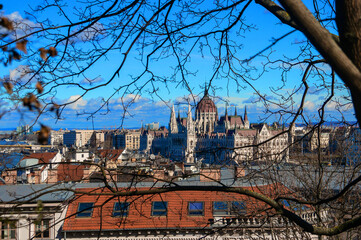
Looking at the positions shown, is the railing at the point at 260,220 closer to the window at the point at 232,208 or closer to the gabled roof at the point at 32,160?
the window at the point at 232,208

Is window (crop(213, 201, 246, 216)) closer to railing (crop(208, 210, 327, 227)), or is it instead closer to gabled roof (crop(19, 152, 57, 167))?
railing (crop(208, 210, 327, 227))

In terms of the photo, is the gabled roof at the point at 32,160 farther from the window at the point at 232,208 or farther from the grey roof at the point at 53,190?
the window at the point at 232,208

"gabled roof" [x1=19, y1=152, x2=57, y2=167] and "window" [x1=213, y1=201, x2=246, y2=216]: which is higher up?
"gabled roof" [x1=19, y1=152, x2=57, y2=167]

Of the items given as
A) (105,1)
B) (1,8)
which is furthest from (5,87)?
(105,1)

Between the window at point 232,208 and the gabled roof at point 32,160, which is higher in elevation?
the gabled roof at point 32,160

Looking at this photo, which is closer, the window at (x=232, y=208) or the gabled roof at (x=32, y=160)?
the gabled roof at (x=32, y=160)

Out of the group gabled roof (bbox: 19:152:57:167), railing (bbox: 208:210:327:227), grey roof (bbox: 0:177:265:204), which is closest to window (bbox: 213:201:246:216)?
railing (bbox: 208:210:327:227)

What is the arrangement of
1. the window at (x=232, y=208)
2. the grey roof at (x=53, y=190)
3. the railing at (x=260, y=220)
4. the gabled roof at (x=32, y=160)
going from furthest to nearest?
the window at (x=232, y=208), the railing at (x=260, y=220), the gabled roof at (x=32, y=160), the grey roof at (x=53, y=190)

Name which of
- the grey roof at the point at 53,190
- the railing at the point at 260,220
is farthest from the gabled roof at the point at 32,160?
the railing at the point at 260,220

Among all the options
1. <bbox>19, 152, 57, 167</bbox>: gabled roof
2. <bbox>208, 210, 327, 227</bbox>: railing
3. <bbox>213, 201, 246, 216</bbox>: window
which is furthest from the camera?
<bbox>213, 201, 246, 216</bbox>: window

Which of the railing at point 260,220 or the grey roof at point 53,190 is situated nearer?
the grey roof at point 53,190

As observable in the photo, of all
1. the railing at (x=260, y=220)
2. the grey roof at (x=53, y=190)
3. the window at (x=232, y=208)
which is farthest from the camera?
the window at (x=232, y=208)

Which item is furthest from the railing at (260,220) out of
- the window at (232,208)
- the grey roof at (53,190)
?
the grey roof at (53,190)

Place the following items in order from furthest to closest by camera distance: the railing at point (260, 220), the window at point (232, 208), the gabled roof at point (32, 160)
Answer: the window at point (232, 208), the railing at point (260, 220), the gabled roof at point (32, 160)
